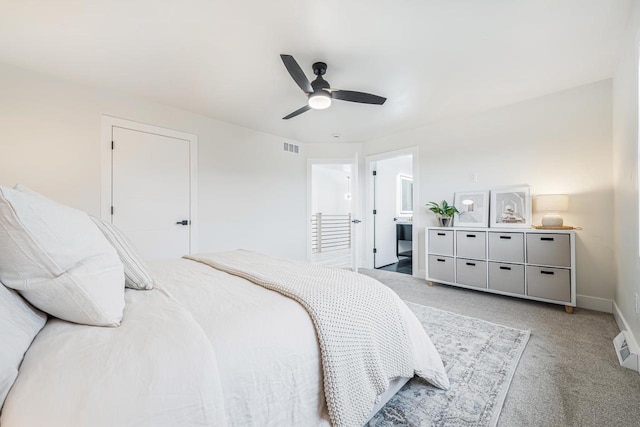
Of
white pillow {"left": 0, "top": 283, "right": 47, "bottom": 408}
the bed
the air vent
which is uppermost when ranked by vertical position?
the air vent

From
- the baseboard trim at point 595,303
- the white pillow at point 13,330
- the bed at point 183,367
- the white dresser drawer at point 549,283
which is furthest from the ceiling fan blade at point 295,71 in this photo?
the baseboard trim at point 595,303

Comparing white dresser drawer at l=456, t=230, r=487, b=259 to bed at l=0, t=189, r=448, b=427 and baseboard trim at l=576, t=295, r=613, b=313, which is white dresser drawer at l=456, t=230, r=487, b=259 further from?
bed at l=0, t=189, r=448, b=427

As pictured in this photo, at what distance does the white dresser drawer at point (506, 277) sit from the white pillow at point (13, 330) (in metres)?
3.64

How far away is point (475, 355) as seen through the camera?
1827 millimetres

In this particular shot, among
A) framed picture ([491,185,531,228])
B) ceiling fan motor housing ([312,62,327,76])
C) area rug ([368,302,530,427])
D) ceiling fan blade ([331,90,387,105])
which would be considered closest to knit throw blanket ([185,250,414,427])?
area rug ([368,302,530,427])

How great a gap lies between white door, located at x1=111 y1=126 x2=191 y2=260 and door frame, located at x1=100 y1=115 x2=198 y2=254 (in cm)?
3

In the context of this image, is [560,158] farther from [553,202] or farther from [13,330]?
[13,330]

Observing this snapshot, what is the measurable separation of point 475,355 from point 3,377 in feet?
7.31

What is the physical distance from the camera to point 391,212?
543 centimetres

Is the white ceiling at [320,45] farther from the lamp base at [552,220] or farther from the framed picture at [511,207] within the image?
the lamp base at [552,220]

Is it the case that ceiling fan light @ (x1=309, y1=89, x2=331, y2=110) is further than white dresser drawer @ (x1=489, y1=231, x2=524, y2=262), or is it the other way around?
white dresser drawer @ (x1=489, y1=231, x2=524, y2=262)

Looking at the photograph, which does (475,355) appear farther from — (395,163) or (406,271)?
(395,163)

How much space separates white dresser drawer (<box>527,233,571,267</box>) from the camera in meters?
2.62

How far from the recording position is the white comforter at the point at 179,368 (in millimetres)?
567
